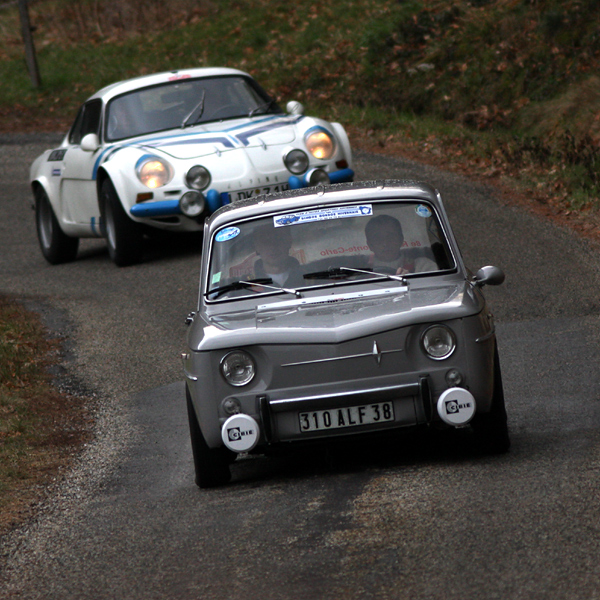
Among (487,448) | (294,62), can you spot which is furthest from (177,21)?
(487,448)

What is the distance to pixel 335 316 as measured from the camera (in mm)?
5492

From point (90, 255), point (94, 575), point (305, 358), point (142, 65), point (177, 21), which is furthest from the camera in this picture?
point (177, 21)

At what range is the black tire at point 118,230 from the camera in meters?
11.9

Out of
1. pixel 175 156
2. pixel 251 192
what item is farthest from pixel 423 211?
pixel 175 156

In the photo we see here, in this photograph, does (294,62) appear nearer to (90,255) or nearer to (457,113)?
(457,113)

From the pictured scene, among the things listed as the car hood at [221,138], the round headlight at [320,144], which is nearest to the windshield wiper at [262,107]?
the car hood at [221,138]

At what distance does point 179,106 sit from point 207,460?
742cm

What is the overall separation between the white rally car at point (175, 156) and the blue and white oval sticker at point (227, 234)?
16.3ft

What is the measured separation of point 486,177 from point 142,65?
14.7 m

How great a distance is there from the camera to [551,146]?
14.6 metres

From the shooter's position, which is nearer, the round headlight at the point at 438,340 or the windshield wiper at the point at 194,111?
the round headlight at the point at 438,340

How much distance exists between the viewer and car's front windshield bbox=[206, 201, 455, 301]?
6125 millimetres

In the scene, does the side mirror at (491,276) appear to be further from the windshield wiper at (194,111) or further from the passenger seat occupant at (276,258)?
the windshield wiper at (194,111)

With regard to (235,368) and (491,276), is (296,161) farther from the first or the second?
(235,368)
